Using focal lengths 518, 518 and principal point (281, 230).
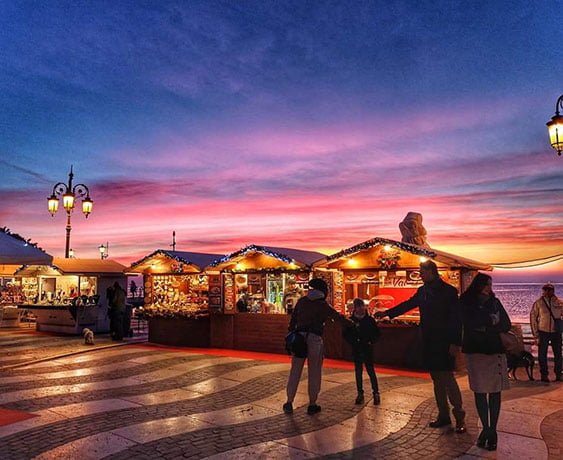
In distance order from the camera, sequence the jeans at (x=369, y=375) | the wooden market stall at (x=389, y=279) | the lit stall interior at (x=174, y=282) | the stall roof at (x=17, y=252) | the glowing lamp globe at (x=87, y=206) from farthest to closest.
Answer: the glowing lamp globe at (x=87, y=206)
the lit stall interior at (x=174, y=282)
the wooden market stall at (x=389, y=279)
the stall roof at (x=17, y=252)
the jeans at (x=369, y=375)

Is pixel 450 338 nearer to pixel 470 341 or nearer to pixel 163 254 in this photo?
pixel 470 341

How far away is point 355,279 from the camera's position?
1329 centimetres

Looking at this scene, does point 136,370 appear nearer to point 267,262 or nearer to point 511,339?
point 267,262

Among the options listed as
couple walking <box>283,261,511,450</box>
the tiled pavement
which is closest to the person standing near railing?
the tiled pavement

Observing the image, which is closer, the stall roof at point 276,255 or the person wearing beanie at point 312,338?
the person wearing beanie at point 312,338

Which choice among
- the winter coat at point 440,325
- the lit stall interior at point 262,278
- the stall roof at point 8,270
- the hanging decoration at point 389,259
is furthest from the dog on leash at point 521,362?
the stall roof at point 8,270

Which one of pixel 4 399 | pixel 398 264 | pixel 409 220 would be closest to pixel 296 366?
pixel 4 399

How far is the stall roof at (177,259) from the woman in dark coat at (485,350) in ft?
36.1

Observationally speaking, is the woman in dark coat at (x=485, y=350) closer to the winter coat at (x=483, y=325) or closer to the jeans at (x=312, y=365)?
the winter coat at (x=483, y=325)

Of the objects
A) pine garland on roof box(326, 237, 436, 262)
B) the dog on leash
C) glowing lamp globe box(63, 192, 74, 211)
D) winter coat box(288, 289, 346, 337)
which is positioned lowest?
the dog on leash

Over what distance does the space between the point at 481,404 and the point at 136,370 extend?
778cm

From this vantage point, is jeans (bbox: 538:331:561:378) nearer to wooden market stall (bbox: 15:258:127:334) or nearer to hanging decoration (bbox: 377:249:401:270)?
hanging decoration (bbox: 377:249:401:270)

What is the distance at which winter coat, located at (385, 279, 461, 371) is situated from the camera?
613 cm

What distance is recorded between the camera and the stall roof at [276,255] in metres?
13.6
